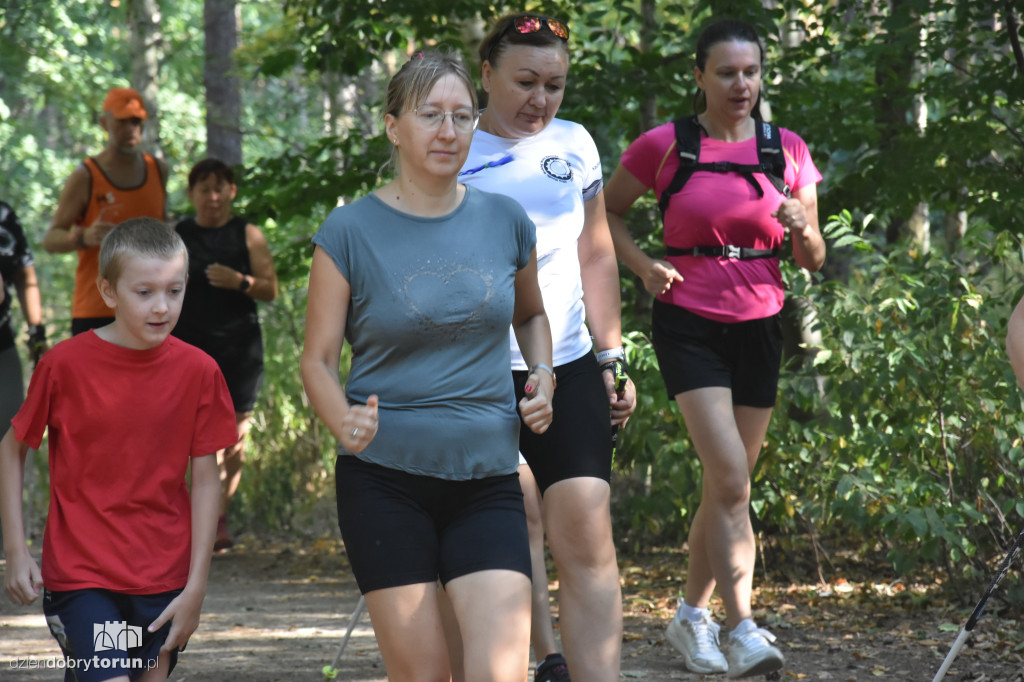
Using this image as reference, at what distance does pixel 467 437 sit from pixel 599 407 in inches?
32.9

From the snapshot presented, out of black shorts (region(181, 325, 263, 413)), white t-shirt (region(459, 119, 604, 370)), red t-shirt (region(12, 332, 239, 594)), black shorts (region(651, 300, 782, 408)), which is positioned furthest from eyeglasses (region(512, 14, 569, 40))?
black shorts (region(181, 325, 263, 413))

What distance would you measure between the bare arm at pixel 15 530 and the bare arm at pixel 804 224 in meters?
2.72

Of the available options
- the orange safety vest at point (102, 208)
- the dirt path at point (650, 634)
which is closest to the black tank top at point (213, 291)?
the orange safety vest at point (102, 208)

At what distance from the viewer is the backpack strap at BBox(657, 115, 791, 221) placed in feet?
14.8

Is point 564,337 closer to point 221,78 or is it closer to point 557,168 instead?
point 557,168

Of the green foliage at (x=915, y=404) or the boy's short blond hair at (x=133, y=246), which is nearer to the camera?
the boy's short blond hair at (x=133, y=246)

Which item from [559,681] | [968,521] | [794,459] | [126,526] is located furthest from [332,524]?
[126,526]

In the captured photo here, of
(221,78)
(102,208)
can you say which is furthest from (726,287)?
(221,78)

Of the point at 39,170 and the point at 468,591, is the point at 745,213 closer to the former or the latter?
the point at 468,591

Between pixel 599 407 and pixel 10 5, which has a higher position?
pixel 10 5

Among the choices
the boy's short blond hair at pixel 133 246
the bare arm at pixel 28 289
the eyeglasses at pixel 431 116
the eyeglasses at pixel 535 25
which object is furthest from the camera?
the bare arm at pixel 28 289

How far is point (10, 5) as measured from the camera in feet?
31.1

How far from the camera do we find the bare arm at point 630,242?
445cm

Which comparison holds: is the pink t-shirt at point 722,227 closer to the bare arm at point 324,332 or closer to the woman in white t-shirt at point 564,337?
the woman in white t-shirt at point 564,337
